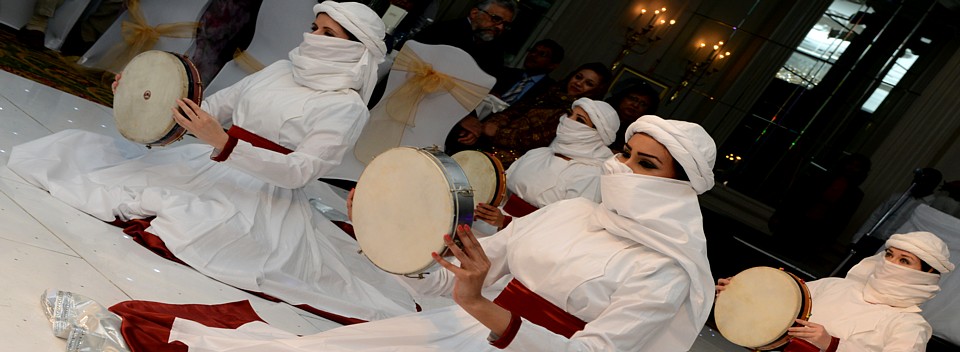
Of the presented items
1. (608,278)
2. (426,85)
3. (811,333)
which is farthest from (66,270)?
(426,85)

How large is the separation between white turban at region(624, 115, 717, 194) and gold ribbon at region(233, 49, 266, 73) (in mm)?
4601

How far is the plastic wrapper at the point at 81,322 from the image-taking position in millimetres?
2929

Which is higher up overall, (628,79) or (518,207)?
(628,79)

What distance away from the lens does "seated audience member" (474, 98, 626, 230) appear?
18.2 ft

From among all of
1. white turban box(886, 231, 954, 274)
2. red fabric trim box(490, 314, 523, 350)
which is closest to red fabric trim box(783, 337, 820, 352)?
white turban box(886, 231, 954, 274)

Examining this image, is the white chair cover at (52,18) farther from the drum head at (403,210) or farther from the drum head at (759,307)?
the drum head at (403,210)

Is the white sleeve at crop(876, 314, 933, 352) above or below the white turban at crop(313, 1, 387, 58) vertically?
above

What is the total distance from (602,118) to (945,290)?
415 cm

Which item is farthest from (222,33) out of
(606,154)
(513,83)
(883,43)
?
(883,43)

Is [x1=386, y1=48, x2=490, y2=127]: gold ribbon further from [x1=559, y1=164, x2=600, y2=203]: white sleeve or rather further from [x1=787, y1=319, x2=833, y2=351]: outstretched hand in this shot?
A: [x1=787, y1=319, x2=833, y2=351]: outstretched hand

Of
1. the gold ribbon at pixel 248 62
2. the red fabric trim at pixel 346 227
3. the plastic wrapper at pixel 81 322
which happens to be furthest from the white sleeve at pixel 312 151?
the gold ribbon at pixel 248 62

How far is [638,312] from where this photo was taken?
272 cm

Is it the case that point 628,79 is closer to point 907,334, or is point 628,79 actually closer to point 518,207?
point 518,207

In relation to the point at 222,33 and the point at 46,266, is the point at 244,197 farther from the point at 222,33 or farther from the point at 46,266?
the point at 222,33
